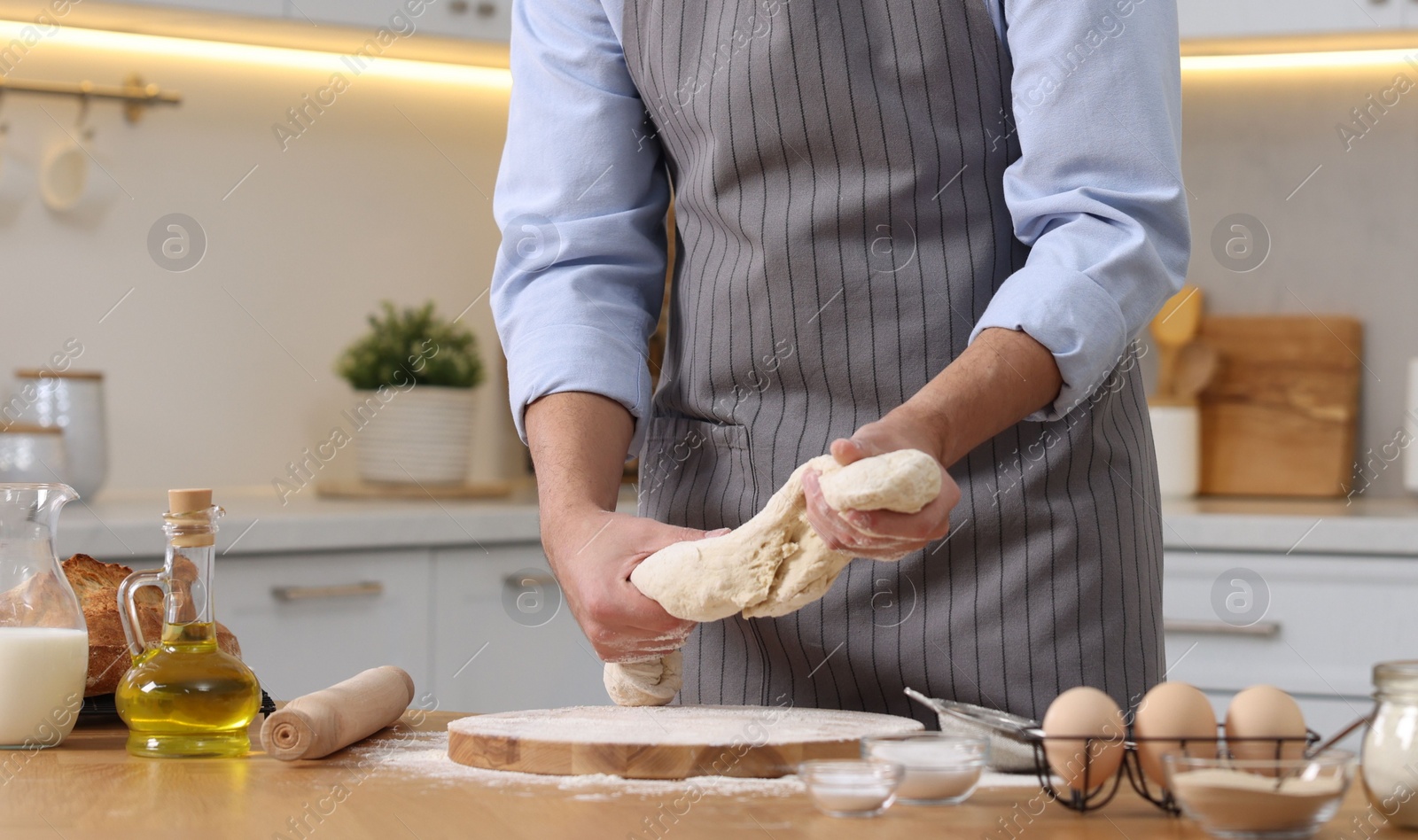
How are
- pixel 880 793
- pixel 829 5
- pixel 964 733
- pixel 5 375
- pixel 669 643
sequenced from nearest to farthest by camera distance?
pixel 880 793 < pixel 964 733 < pixel 669 643 < pixel 829 5 < pixel 5 375

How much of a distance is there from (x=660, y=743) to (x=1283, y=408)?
6.41 ft

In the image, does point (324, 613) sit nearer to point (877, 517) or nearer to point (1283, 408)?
point (877, 517)

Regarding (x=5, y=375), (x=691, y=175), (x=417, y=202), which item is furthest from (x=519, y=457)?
(x=691, y=175)

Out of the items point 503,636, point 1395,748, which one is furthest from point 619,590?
point 503,636

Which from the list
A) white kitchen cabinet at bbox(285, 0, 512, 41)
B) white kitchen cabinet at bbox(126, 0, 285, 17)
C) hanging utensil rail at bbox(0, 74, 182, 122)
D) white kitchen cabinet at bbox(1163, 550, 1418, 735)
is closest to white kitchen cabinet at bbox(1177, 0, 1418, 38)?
white kitchen cabinet at bbox(1163, 550, 1418, 735)

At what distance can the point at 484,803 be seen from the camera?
24.9 inches

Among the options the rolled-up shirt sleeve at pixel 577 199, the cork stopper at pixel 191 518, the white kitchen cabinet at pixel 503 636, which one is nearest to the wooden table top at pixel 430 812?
the cork stopper at pixel 191 518

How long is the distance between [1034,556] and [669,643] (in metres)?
0.25

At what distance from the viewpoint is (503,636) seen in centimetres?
203

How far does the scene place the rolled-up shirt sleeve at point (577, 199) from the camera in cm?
105

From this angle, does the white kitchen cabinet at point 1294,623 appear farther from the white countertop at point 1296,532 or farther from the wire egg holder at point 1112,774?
the wire egg holder at point 1112,774

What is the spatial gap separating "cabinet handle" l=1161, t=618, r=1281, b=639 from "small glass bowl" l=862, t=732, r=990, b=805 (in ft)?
4.43

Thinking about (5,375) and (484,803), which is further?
(5,375)

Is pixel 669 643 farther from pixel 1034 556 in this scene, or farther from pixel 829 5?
pixel 829 5
